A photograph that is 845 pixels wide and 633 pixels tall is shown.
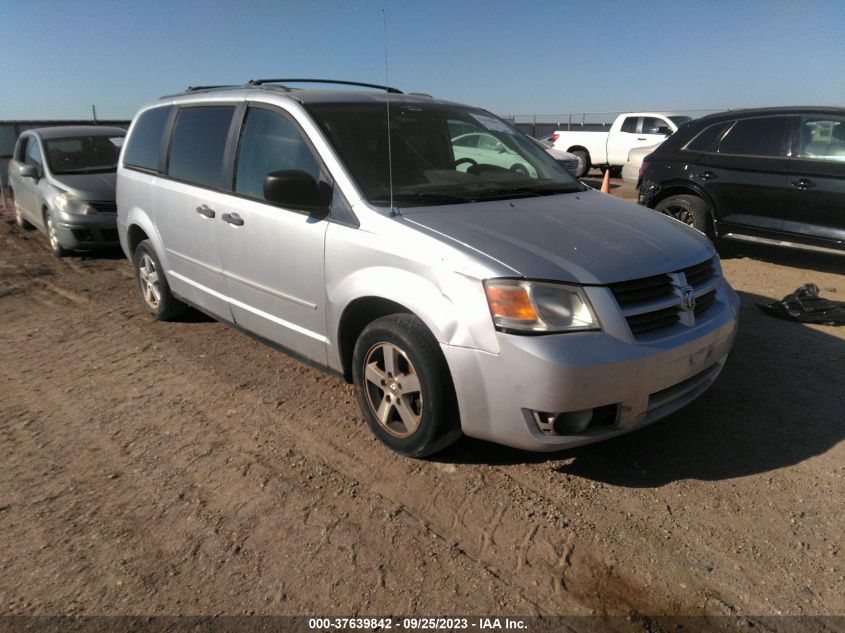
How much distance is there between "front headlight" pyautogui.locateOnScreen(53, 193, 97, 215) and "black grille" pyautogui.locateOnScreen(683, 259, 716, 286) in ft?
24.8

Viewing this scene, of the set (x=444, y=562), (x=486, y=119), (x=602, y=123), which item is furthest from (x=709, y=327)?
(x=602, y=123)

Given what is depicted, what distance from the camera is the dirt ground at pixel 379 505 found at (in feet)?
7.75

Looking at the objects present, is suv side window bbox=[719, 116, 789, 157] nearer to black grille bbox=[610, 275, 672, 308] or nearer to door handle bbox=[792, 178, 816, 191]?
door handle bbox=[792, 178, 816, 191]

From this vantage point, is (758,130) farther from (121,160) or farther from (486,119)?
(121,160)

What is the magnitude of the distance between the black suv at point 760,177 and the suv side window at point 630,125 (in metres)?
10.7

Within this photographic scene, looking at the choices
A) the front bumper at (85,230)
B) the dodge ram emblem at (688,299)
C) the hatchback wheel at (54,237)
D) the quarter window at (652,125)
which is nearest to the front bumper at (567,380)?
the dodge ram emblem at (688,299)

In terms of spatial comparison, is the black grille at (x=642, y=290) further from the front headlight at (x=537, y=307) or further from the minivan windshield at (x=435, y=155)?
the minivan windshield at (x=435, y=155)

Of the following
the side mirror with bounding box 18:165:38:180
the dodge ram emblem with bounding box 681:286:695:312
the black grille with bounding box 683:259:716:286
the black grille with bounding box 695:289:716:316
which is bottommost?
the black grille with bounding box 695:289:716:316

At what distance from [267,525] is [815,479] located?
2.62 metres

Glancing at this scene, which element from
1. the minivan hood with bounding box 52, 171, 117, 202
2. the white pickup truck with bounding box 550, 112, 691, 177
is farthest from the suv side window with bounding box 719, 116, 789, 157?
the white pickup truck with bounding box 550, 112, 691, 177

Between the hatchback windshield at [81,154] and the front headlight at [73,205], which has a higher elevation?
the hatchback windshield at [81,154]

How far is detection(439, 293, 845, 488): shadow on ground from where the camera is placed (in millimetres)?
3154

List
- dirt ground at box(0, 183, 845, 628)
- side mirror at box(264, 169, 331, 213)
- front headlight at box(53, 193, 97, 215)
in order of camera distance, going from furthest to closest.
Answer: front headlight at box(53, 193, 97, 215)
side mirror at box(264, 169, 331, 213)
dirt ground at box(0, 183, 845, 628)

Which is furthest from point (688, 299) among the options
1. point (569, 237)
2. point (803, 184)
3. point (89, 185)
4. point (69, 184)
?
point (69, 184)
